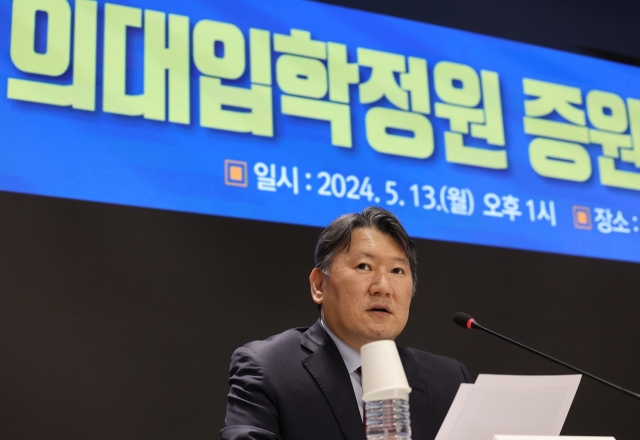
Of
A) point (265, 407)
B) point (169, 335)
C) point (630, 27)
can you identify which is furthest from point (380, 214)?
point (630, 27)

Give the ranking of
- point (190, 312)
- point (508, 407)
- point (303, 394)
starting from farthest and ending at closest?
point (190, 312), point (303, 394), point (508, 407)

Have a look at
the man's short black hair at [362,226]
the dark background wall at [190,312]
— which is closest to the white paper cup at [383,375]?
the man's short black hair at [362,226]

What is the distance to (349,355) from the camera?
1895mm

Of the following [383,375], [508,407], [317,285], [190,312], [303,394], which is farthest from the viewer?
[190,312]

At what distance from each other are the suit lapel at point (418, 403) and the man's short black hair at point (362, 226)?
22 centimetres

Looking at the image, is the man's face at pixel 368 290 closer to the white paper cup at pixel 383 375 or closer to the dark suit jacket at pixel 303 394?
the dark suit jacket at pixel 303 394

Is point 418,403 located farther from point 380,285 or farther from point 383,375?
point 383,375

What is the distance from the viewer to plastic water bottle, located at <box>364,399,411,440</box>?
1091 mm

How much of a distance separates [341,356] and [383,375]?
804 mm

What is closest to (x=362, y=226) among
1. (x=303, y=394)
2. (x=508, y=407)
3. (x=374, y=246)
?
(x=374, y=246)

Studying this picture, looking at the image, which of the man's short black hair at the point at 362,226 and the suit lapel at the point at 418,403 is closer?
the suit lapel at the point at 418,403

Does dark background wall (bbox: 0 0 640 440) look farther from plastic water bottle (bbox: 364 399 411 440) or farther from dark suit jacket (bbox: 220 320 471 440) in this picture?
plastic water bottle (bbox: 364 399 411 440)

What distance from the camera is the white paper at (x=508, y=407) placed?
1.36 metres

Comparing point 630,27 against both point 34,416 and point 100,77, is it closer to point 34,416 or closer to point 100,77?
point 100,77
